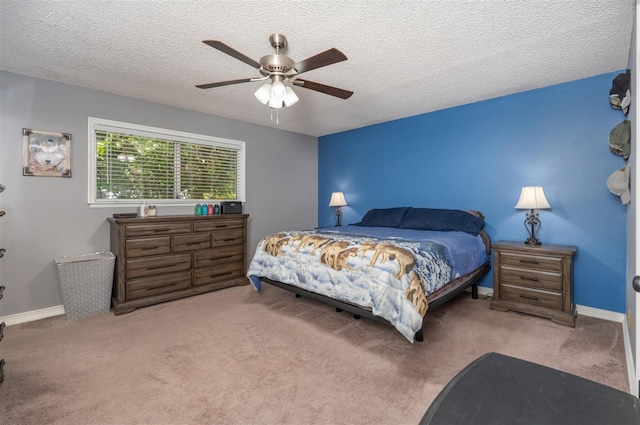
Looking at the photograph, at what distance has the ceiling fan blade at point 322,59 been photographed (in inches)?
71.9

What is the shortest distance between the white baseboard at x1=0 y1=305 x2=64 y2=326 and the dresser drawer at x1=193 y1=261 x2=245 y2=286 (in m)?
→ 1.36

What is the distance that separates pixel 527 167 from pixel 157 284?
14.7ft

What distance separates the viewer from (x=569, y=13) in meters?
1.99

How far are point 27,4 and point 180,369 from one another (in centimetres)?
263

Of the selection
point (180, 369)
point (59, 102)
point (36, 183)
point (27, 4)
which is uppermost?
point (27, 4)

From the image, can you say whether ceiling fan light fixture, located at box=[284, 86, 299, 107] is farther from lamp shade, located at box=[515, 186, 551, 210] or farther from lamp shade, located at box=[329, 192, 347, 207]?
lamp shade, located at box=[329, 192, 347, 207]

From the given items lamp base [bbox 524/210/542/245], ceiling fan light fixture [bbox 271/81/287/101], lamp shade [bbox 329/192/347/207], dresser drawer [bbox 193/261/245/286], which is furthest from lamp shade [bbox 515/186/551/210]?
dresser drawer [bbox 193/261/245/286]

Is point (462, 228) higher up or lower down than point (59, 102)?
lower down

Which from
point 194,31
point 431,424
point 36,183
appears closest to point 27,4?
point 194,31

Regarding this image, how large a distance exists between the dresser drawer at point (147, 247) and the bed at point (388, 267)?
1072 millimetres

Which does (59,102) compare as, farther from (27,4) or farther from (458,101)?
(458,101)

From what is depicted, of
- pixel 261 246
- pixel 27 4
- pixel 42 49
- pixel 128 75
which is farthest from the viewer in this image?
pixel 261 246

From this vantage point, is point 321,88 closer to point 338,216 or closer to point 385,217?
point 385,217

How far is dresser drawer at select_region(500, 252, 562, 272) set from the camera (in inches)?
A: 109
